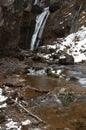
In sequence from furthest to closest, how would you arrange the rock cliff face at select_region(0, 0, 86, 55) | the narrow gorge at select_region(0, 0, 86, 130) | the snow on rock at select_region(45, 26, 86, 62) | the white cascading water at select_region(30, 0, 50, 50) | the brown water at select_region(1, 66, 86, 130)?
the white cascading water at select_region(30, 0, 50, 50) → the rock cliff face at select_region(0, 0, 86, 55) → the snow on rock at select_region(45, 26, 86, 62) → the narrow gorge at select_region(0, 0, 86, 130) → the brown water at select_region(1, 66, 86, 130)

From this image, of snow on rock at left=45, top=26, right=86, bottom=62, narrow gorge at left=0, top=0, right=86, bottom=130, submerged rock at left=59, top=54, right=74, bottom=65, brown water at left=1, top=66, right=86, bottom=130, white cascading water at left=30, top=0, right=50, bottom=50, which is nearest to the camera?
brown water at left=1, top=66, right=86, bottom=130

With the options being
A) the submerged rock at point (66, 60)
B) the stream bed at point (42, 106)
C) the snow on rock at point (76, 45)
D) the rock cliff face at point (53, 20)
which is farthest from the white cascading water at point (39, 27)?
the stream bed at point (42, 106)

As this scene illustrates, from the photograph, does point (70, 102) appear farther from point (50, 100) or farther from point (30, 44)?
point (30, 44)

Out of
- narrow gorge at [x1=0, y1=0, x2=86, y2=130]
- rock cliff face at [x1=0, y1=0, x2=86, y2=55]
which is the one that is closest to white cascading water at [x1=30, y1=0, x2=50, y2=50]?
narrow gorge at [x1=0, y1=0, x2=86, y2=130]

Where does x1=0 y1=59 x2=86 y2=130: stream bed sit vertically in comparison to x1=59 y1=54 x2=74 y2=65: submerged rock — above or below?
above

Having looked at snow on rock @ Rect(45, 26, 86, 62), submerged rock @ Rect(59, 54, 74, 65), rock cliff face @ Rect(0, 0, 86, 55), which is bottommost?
submerged rock @ Rect(59, 54, 74, 65)

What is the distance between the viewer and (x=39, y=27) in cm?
3859

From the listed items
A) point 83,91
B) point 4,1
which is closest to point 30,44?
point 4,1

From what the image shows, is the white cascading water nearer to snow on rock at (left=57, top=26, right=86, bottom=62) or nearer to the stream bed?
snow on rock at (left=57, top=26, right=86, bottom=62)

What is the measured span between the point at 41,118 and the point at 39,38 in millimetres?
25758

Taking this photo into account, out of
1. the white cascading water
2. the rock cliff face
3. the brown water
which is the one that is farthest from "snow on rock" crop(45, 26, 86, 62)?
the brown water

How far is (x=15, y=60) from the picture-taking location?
1166 inches

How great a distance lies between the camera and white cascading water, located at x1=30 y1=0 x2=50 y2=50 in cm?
3756

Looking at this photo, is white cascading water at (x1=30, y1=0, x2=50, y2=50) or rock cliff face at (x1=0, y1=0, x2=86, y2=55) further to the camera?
white cascading water at (x1=30, y1=0, x2=50, y2=50)
